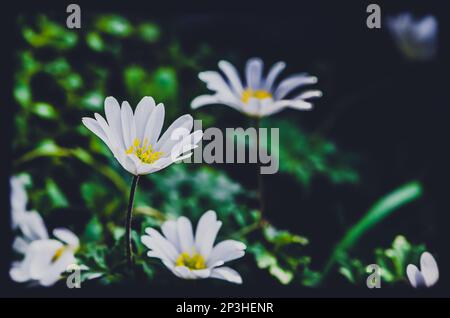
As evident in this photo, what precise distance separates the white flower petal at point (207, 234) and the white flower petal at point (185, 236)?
1 cm

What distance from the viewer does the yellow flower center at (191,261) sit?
990 mm

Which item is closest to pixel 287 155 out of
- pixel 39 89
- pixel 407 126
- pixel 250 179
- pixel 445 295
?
pixel 250 179

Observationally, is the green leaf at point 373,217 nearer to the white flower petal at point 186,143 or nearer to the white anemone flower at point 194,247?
the white anemone flower at point 194,247

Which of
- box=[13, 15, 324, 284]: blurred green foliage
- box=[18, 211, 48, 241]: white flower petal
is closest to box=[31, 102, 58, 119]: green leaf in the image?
box=[13, 15, 324, 284]: blurred green foliage

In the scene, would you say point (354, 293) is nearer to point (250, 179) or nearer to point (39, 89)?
point (250, 179)

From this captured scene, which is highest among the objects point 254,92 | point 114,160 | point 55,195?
point 254,92

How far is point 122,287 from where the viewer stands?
39.2 inches

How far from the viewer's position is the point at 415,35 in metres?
1.42

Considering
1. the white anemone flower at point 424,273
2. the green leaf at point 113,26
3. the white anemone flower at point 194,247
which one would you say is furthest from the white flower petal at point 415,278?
the green leaf at point 113,26

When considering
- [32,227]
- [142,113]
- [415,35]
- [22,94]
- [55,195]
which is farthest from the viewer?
[415,35]

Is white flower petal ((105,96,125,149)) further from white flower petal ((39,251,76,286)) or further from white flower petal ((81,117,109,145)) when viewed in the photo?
white flower petal ((39,251,76,286))

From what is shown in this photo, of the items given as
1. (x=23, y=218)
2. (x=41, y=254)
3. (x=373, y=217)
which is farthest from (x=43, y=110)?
(x=373, y=217)

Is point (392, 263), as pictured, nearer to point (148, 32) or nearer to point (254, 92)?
point (254, 92)

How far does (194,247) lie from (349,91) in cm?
78
